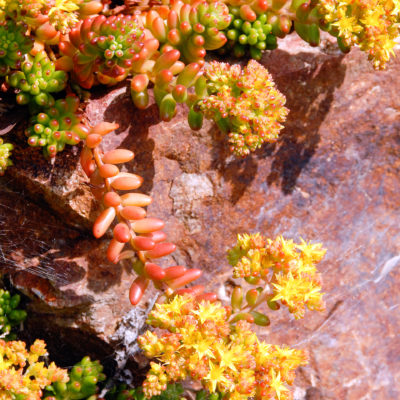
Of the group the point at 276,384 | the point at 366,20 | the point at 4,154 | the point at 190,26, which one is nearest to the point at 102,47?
the point at 190,26

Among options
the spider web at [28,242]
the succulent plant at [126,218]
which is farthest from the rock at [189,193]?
the spider web at [28,242]

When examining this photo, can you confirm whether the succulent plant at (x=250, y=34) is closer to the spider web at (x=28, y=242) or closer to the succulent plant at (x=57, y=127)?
the succulent plant at (x=57, y=127)

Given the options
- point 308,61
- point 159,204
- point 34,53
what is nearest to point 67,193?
point 159,204

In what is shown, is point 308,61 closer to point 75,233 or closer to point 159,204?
point 159,204

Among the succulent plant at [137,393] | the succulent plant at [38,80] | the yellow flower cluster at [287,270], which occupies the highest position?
the succulent plant at [38,80]

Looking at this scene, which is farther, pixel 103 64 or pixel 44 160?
pixel 44 160

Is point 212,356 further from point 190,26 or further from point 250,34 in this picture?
point 250,34

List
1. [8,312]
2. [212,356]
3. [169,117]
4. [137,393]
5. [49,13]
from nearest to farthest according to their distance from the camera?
1. [212,356]
2. [49,13]
3. [169,117]
4. [137,393]
5. [8,312]
